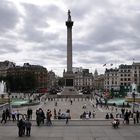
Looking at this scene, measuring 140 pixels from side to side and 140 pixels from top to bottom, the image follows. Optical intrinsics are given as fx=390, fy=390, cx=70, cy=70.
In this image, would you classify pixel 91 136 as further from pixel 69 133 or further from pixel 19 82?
pixel 19 82

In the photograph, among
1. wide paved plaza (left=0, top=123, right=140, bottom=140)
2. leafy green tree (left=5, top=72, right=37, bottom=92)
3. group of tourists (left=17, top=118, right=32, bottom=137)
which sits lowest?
wide paved plaza (left=0, top=123, right=140, bottom=140)

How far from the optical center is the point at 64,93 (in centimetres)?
13250

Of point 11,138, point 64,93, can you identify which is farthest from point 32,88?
point 11,138

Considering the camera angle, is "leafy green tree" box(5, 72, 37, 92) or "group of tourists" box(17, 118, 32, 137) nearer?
"group of tourists" box(17, 118, 32, 137)

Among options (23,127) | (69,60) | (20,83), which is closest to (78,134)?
(23,127)

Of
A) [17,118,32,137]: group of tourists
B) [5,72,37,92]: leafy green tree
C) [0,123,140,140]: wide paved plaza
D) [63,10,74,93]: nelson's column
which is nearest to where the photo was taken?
[0,123,140,140]: wide paved plaza

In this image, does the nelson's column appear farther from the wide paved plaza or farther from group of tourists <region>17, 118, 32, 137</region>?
group of tourists <region>17, 118, 32, 137</region>

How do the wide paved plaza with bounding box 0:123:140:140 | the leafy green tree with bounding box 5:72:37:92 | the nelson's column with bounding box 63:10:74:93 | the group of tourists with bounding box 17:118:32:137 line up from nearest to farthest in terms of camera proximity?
the wide paved plaza with bounding box 0:123:140:140, the group of tourists with bounding box 17:118:32:137, the nelson's column with bounding box 63:10:74:93, the leafy green tree with bounding box 5:72:37:92

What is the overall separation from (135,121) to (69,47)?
9494cm

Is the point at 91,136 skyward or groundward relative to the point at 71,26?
groundward

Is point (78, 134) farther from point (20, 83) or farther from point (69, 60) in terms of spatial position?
point (20, 83)

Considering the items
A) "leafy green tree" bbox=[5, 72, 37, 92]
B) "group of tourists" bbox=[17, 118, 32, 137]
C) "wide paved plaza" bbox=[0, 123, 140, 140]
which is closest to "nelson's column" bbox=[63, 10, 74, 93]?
"leafy green tree" bbox=[5, 72, 37, 92]

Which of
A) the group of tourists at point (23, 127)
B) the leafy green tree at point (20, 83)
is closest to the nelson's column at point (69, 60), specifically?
the leafy green tree at point (20, 83)

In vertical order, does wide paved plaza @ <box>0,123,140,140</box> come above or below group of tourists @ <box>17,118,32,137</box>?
below
